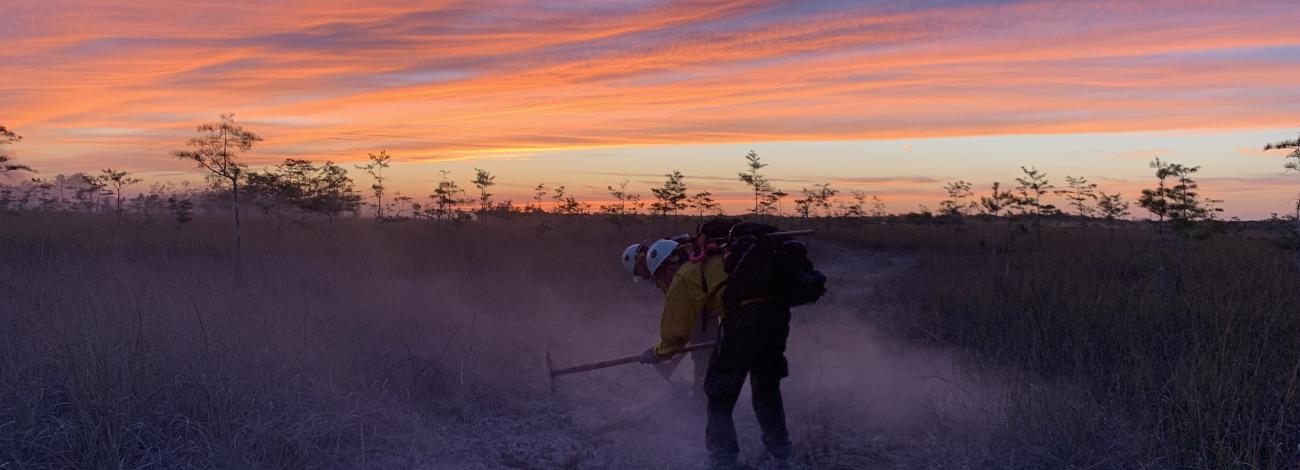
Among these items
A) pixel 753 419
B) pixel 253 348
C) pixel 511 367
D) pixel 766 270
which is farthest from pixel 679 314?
pixel 253 348

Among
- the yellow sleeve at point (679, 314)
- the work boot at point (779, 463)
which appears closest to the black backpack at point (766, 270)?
the yellow sleeve at point (679, 314)

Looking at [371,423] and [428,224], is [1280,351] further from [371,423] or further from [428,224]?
[428,224]

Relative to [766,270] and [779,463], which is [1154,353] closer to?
[779,463]

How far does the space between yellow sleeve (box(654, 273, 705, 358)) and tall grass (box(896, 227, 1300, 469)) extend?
2.16 metres

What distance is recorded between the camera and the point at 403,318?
930 cm

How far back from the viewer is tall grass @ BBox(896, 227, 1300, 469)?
511 cm

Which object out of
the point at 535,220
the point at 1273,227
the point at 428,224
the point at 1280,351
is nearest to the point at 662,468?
the point at 1280,351

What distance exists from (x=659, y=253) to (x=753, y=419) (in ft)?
5.74

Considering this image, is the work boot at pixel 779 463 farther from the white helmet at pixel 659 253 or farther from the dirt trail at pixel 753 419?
the white helmet at pixel 659 253

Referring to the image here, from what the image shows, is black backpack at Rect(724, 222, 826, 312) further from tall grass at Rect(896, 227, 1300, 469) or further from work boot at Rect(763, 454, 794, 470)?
tall grass at Rect(896, 227, 1300, 469)

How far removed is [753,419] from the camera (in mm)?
6840

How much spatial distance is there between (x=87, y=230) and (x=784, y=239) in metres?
15.2

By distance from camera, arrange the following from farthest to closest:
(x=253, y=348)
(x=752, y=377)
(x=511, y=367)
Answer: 1. (x=511, y=367)
2. (x=253, y=348)
3. (x=752, y=377)

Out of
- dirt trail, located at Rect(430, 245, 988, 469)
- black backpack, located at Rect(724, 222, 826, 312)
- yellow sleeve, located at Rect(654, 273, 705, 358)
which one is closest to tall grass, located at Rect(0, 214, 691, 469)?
dirt trail, located at Rect(430, 245, 988, 469)
